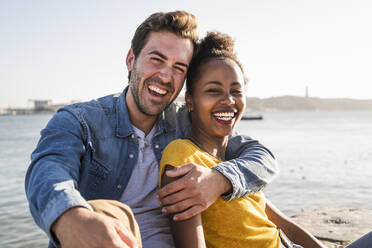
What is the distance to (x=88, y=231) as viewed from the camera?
1374 mm

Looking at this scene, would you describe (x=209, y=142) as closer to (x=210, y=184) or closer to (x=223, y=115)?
(x=223, y=115)

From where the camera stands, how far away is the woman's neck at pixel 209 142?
2.71 meters

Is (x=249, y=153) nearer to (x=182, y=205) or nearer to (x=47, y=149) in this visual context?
(x=182, y=205)

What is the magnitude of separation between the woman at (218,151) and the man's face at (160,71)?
112mm

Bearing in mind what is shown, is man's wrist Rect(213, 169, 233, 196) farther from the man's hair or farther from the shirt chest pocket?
the man's hair

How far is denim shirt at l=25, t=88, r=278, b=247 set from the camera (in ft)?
6.00

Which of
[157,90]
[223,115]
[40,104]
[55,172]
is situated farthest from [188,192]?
[40,104]

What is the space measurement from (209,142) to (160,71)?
0.69 metres

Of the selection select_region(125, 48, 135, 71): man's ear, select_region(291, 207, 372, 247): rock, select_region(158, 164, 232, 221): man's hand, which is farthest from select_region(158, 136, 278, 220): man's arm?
select_region(291, 207, 372, 247): rock

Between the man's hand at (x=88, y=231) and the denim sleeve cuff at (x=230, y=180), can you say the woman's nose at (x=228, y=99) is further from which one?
the man's hand at (x=88, y=231)

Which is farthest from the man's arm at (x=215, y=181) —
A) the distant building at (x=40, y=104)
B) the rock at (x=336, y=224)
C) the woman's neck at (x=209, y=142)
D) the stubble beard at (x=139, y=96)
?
the distant building at (x=40, y=104)

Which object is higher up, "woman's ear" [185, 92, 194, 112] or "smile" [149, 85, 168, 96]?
"smile" [149, 85, 168, 96]

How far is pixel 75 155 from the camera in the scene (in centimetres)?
217

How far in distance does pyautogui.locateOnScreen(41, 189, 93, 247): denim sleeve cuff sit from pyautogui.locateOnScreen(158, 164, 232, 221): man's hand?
57cm
